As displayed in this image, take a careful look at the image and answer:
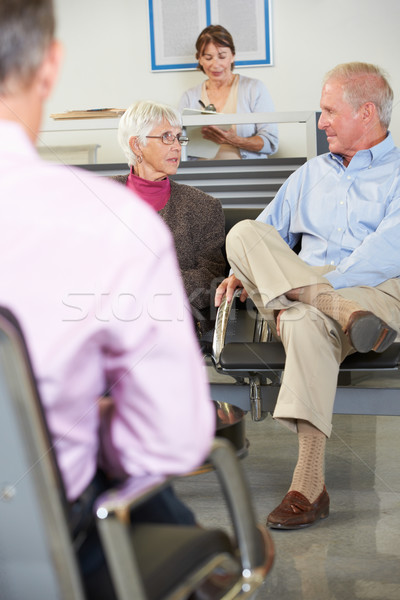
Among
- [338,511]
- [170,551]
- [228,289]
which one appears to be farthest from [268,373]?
[170,551]

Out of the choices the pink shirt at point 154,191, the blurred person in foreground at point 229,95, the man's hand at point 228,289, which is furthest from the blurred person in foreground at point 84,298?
the blurred person in foreground at point 229,95

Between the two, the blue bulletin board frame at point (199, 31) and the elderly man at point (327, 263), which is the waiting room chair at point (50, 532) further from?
the blue bulletin board frame at point (199, 31)

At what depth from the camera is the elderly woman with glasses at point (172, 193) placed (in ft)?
8.19

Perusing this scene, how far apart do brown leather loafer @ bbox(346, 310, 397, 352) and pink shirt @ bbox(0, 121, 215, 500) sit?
1.17m

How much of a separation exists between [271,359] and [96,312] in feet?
4.64

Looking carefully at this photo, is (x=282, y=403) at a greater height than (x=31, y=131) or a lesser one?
lesser

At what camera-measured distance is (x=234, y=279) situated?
2.21m

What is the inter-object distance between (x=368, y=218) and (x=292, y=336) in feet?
2.29

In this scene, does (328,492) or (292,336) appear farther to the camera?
(328,492)

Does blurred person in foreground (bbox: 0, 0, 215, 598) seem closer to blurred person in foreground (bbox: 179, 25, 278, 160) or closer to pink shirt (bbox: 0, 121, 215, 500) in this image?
pink shirt (bbox: 0, 121, 215, 500)

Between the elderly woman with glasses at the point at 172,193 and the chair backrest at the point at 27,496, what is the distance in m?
1.77

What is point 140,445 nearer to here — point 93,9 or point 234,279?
point 234,279

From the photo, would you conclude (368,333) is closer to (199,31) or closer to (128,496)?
(128,496)

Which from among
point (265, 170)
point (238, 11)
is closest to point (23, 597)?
point (265, 170)
